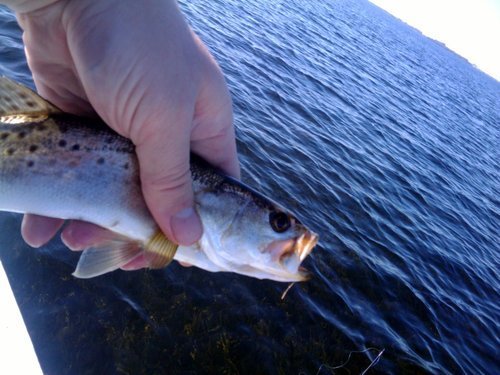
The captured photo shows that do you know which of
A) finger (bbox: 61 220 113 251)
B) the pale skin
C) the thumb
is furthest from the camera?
finger (bbox: 61 220 113 251)

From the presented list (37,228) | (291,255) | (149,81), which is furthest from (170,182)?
(37,228)

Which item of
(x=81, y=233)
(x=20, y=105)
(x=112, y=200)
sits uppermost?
(x=20, y=105)

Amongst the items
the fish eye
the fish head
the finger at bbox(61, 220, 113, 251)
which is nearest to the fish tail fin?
the finger at bbox(61, 220, 113, 251)

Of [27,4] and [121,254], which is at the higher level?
[27,4]

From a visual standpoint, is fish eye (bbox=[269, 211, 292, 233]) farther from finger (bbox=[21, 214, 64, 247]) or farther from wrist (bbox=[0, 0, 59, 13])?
wrist (bbox=[0, 0, 59, 13])

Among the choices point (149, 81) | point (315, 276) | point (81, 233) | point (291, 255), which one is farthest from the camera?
point (315, 276)

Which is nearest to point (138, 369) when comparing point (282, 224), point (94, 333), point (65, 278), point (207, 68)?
point (94, 333)

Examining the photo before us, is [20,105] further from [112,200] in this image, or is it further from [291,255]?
[291,255]
